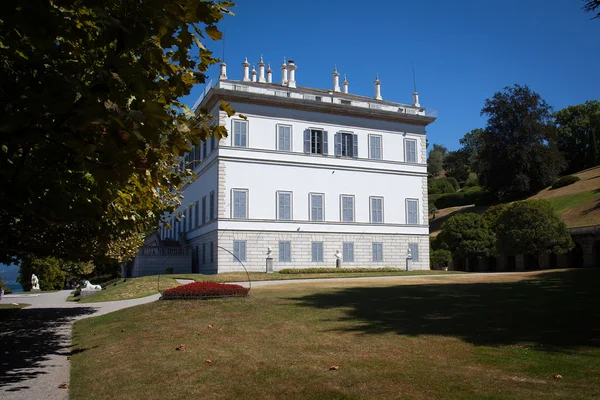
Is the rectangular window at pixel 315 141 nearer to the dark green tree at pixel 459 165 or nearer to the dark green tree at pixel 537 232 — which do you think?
the dark green tree at pixel 537 232

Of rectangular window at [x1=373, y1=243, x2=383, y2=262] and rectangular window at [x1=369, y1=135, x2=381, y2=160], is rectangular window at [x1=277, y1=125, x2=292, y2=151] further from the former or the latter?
rectangular window at [x1=373, y1=243, x2=383, y2=262]

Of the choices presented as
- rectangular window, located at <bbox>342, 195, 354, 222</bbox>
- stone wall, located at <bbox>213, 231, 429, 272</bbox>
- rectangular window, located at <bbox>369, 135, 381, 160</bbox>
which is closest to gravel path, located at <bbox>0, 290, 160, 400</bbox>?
stone wall, located at <bbox>213, 231, 429, 272</bbox>

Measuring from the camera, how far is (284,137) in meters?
38.4

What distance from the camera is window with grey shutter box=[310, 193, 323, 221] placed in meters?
38.6

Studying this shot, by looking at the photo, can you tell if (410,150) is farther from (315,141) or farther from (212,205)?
(212,205)

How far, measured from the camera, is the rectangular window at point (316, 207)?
38594 millimetres

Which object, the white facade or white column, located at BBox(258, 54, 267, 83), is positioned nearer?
the white facade

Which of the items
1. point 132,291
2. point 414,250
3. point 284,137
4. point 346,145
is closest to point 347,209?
point 346,145

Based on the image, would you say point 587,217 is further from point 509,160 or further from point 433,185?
point 433,185

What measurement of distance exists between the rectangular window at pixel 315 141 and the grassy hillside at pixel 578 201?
26.0 meters

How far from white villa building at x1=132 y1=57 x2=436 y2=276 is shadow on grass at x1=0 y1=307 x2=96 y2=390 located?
17327 mm

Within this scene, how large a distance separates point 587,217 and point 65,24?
53844 mm

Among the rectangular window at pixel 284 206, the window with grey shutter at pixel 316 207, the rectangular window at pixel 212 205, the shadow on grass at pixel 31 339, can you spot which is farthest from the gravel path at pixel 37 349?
the window with grey shutter at pixel 316 207

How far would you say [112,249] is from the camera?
15.8 meters
